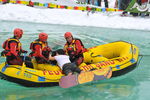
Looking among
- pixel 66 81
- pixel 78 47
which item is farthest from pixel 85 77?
pixel 78 47

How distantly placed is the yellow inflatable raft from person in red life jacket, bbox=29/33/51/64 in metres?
0.17

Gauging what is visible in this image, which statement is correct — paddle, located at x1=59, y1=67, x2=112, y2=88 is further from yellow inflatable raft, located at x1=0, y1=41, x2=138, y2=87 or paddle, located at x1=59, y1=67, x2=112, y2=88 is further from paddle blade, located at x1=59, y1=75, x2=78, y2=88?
yellow inflatable raft, located at x1=0, y1=41, x2=138, y2=87

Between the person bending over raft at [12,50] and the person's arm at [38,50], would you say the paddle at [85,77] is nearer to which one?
the person's arm at [38,50]

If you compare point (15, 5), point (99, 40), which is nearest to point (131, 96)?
point (99, 40)

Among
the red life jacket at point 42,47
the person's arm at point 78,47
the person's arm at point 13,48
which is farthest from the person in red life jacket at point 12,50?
the person's arm at point 78,47

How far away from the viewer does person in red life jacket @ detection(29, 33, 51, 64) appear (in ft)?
19.2

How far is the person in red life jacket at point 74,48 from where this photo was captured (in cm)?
632

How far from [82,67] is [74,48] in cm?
49

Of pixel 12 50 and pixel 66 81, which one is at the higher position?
pixel 12 50

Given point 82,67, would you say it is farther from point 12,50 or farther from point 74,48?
point 12,50

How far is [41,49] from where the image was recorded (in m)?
5.91

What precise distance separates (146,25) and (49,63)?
1086 cm

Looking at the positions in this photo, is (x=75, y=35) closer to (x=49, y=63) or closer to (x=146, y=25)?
(x=146, y=25)

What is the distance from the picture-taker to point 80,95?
17.9 ft
